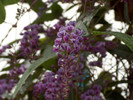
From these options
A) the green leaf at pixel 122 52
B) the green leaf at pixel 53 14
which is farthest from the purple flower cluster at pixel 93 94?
the green leaf at pixel 53 14

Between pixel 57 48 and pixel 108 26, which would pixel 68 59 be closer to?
pixel 57 48

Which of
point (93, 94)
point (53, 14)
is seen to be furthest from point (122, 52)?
point (53, 14)

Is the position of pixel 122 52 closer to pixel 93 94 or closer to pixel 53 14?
pixel 93 94

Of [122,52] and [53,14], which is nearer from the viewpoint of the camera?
[122,52]

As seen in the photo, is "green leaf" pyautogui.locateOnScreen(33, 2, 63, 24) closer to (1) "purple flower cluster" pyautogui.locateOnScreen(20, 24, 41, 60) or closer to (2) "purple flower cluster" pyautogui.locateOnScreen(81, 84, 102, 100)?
(1) "purple flower cluster" pyautogui.locateOnScreen(20, 24, 41, 60)

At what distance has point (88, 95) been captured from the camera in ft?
1.44

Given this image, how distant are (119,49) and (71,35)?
0.25m

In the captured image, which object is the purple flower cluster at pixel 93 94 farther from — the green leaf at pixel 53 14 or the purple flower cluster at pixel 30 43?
the green leaf at pixel 53 14

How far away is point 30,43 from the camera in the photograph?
452 millimetres

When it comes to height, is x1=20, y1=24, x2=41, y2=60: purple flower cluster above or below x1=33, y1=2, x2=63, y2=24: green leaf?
above

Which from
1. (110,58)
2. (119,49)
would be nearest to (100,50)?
(119,49)

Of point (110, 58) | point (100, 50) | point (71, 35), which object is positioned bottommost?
point (110, 58)

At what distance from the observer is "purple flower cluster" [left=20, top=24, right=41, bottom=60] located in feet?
1.46

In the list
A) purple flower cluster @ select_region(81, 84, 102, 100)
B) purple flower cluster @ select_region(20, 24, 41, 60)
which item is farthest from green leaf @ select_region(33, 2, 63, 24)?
purple flower cluster @ select_region(81, 84, 102, 100)
